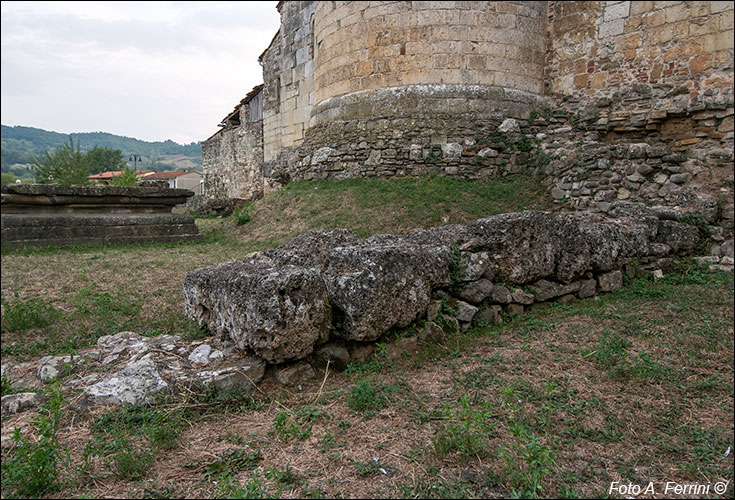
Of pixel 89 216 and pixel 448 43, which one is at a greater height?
pixel 448 43

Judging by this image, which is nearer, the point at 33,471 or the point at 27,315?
the point at 33,471

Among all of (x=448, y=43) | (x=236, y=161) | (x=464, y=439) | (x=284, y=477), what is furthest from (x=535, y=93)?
(x=236, y=161)

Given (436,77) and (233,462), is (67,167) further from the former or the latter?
(233,462)

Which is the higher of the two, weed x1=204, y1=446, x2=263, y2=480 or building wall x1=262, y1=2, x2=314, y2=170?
building wall x1=262, y1=2, x2=314, y2=170

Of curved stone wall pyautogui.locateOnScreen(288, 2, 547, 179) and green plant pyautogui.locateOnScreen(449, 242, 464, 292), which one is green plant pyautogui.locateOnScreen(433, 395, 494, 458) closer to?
green plant pyautogui.locateOnScreen(449, 242, 464, 292)

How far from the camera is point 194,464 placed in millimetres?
2123

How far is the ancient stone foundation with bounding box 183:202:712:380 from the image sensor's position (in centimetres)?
291

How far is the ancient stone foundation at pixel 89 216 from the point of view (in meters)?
6.85

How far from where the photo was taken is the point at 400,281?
334cm

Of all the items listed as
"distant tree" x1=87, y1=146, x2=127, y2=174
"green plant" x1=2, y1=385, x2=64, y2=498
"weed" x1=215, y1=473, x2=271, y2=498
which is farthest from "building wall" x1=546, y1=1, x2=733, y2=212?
"distant tree" x1=87, y1=146, x2=127, y2=174

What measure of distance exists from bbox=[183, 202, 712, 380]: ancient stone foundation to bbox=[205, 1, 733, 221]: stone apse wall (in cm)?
253

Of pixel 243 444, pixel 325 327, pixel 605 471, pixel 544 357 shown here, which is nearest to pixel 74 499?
pixel 243 444

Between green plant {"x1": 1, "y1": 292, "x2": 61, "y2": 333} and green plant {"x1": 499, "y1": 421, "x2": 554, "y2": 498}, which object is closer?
green plant {"x1": 499, "y1": 421, "x2": 554, "y2": 498}

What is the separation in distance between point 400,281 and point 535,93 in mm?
7465
